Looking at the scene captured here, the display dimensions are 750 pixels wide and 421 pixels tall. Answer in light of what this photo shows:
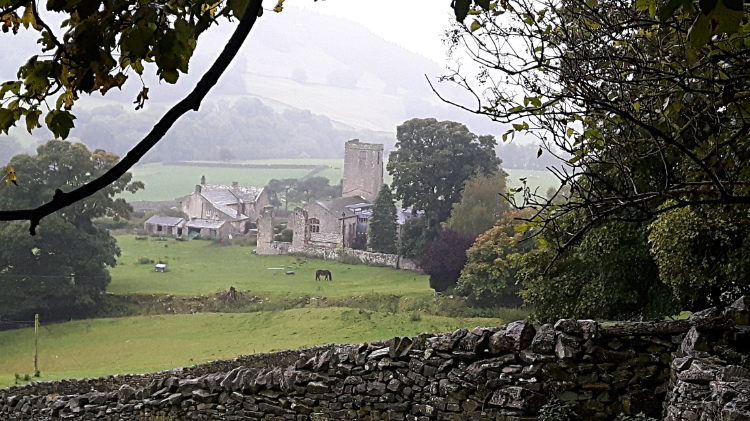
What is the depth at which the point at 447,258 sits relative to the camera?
26594mm

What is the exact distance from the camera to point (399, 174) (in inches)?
1213

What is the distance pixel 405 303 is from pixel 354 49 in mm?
47316

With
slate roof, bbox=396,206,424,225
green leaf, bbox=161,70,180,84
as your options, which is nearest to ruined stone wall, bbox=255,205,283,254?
slate roof, bbox=396,206,424,225

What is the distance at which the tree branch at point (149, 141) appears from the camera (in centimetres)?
151

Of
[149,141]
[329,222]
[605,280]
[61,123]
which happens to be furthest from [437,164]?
[149,141]

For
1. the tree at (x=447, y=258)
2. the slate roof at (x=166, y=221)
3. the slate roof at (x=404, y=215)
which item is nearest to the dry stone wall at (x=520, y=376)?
the tree at (x=447, y=258)

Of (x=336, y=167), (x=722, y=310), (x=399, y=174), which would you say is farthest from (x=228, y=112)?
(x=722, y=310)

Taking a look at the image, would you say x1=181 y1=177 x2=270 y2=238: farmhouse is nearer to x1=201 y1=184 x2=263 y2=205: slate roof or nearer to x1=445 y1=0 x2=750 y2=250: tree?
x1=201 y1=184 x2=263 y2=205: slate roof

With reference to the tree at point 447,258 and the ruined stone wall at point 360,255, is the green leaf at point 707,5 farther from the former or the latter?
the ruined stone wall at point 360,255

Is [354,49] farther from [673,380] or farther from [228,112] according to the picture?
[673,380]

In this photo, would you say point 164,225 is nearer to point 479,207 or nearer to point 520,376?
point 479,207

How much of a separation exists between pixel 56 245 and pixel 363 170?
1614 cm

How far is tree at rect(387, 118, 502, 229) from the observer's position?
29.8 meters

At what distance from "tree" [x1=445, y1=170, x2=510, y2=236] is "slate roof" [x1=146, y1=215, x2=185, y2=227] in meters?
14.4
